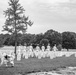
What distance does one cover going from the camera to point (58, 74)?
9.31m

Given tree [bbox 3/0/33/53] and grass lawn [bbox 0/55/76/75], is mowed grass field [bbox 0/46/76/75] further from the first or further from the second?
tree [bbox 3/0/33/53]

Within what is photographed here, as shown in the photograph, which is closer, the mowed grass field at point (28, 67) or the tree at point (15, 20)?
the mowed grass field at point (28, 67)

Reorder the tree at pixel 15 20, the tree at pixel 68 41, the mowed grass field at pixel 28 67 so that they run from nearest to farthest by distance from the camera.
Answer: the mowed grass field at pixel 28 67 → the tree at pixel 15 20 → the tree at pixel 68 41

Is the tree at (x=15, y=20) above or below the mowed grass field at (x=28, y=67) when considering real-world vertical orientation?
above

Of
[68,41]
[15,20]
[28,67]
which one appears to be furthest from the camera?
[68,41]

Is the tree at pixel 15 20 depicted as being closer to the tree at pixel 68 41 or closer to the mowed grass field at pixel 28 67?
the mowed grass field at pixel 28 67

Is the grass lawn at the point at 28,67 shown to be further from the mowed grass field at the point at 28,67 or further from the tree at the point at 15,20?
the tree at the point at 15,20

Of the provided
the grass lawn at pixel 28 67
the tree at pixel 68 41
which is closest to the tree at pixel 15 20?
the grass lawn at pixel 28 67

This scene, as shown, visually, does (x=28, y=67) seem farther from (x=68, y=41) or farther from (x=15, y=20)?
(x=68, y=41)

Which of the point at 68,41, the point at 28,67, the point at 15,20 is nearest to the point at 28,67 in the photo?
the point at 28,67

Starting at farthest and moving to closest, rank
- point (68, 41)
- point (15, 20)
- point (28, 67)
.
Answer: point (68, 41) → point (15, 20) → point (28, 67)

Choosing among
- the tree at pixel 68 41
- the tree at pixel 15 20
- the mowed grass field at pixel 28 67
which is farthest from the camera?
the tree at pixel 68 41

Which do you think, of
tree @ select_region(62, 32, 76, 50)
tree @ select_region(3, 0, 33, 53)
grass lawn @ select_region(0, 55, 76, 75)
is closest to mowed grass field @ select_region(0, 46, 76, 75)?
grass lawn @ select_region(0, 55, 76, 75)

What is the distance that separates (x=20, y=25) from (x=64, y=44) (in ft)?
105
